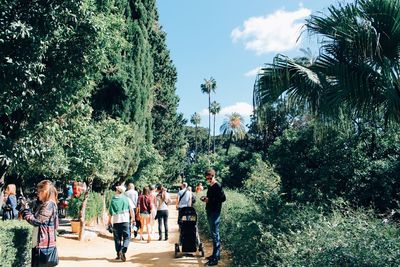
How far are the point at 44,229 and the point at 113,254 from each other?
16.7 ft

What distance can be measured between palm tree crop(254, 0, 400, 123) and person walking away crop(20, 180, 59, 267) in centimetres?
388

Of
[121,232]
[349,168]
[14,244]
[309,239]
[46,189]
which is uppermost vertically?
[349,168]

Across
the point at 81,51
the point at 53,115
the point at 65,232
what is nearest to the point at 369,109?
the point at 81,51

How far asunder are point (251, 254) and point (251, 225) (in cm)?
75

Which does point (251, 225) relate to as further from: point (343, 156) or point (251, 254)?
point (343, 156)

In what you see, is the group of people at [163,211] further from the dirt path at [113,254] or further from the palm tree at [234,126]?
the palm tree at [234,126]

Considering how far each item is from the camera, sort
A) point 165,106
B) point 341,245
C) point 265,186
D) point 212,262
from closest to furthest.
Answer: point 341,245, point 212,262, point 265,186, point 165,106

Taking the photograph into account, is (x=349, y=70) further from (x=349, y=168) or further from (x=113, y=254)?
(x=113, y=254)

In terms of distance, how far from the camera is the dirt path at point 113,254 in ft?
30.5

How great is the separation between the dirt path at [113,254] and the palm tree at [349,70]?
13.4 feet

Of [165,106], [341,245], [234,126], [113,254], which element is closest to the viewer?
[341,245]

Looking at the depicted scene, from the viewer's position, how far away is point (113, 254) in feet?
35.8

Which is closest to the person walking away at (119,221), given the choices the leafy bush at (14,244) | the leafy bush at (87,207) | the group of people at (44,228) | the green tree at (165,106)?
the leafy bush at (14,244)

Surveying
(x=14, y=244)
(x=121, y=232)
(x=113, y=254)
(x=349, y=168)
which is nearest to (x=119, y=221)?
(x=121, y=232)
